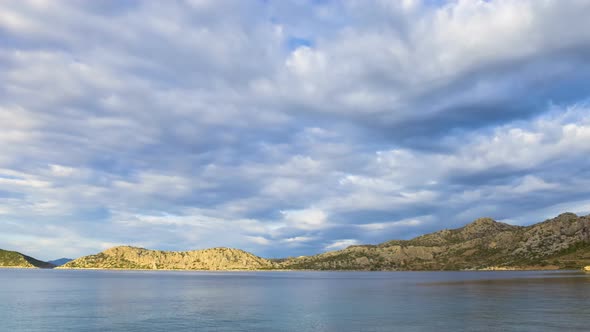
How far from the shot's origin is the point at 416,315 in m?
92.1

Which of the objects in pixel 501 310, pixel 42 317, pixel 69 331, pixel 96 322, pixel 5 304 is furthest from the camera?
pixel 5 304

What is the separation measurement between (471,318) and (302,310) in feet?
125

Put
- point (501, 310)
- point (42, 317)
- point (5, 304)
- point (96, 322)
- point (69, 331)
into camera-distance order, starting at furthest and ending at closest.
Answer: point (5, 304), point (501, 310), point (42, 317), point (96, 322), point (69, 331)

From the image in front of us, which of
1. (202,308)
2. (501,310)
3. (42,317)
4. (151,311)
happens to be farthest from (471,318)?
(42,317)

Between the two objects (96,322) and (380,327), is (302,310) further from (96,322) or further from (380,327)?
(96,322)

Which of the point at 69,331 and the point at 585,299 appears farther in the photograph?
the point at 585,299

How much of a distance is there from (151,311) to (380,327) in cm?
5331

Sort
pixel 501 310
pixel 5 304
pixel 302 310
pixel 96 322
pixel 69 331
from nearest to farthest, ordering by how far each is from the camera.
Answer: pixel 69 331 → pixel 96 322 → pixel 501 310 → pixel 302 310 → pixel 5 304

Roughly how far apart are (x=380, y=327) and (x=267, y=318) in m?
→ 24.5

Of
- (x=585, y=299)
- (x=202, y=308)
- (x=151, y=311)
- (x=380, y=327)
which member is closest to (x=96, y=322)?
(x=151, y=311)

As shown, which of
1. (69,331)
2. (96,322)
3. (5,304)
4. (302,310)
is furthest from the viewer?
(5,304)

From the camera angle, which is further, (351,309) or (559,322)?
(351,309)

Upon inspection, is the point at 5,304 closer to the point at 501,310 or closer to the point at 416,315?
the point at 416,315

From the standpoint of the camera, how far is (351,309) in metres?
107
